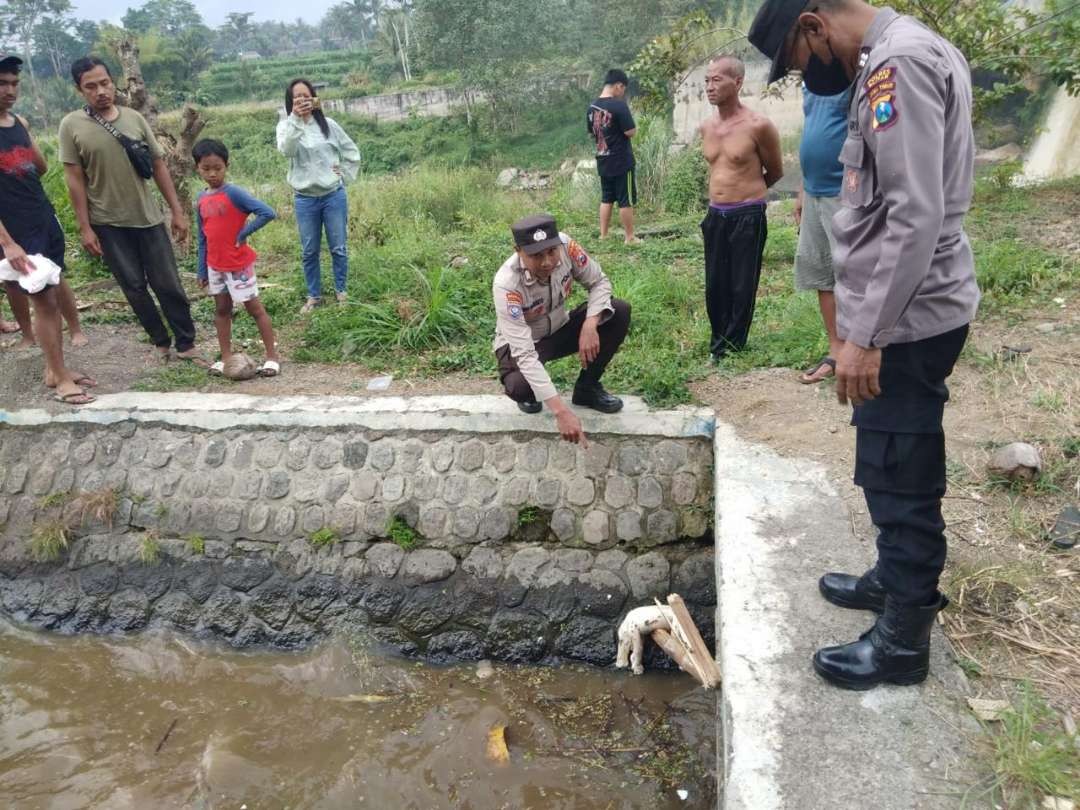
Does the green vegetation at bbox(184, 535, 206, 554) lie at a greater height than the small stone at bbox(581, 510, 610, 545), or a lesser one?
lesser

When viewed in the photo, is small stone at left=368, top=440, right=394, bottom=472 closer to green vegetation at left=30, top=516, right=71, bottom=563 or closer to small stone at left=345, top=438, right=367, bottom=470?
small stone at left=345, top=438, right=367, bottom=470

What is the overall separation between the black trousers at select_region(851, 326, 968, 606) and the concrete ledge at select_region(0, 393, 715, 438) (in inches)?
79.7

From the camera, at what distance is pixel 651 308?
570 centimetres

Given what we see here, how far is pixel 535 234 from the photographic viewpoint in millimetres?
3469

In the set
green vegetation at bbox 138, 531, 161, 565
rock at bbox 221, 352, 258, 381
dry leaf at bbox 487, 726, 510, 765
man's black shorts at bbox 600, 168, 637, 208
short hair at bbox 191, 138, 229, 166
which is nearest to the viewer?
dry leaf at bbox 487, 726, 510, 765

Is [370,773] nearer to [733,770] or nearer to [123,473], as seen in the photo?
[733,770]

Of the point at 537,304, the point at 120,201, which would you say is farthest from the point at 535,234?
the point at 120,201

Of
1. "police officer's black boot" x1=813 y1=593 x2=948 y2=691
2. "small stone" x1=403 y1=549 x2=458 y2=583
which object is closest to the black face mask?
"police officer's black boot" x1=813 y1=593 x2=948 y2=691

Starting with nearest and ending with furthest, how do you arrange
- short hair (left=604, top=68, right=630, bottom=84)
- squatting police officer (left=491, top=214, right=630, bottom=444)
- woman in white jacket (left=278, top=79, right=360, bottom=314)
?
squatting police officer (left=491, top=214, right=630, bottom=444) < woman in white jacket (left=278, top=79, right=360, bottom=314) < short hair (left=604, top=68, right=630, bottom=84)

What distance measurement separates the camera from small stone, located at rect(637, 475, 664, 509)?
416 centimetres

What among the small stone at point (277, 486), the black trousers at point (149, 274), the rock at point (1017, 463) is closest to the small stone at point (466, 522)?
the small stone at point (277, 486)

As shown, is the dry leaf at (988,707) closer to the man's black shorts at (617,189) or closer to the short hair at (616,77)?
the man's black shorts at (617,189)

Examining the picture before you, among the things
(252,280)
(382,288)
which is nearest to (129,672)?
(252,280)

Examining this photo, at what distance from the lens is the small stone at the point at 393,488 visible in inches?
176
